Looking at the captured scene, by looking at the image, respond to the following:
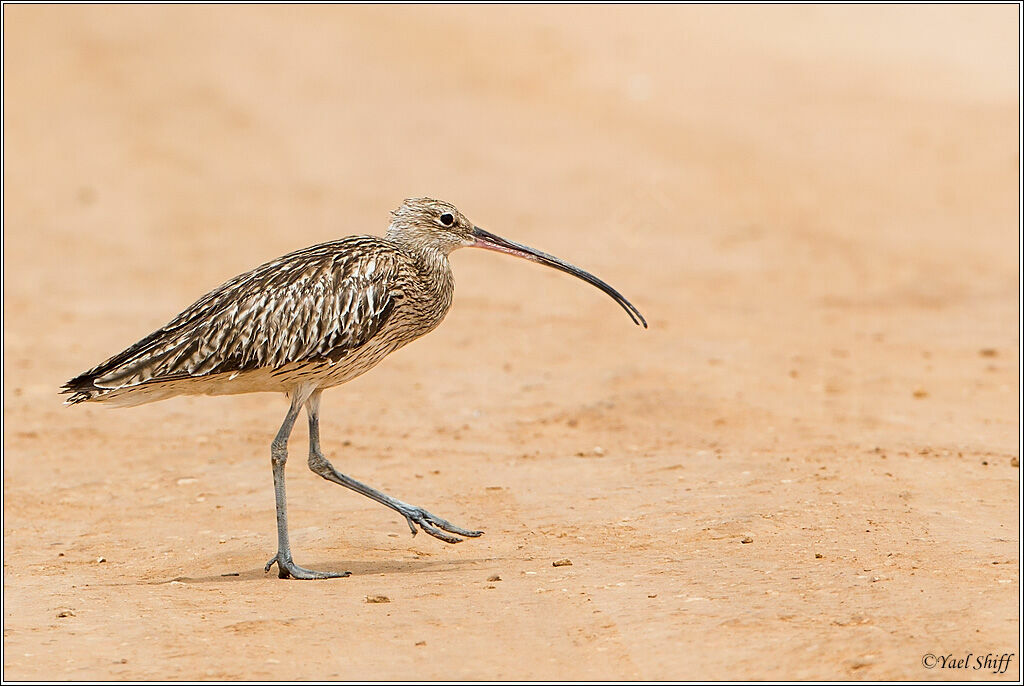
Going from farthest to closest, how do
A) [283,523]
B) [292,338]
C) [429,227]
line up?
1. [429,227]
2. [292,338]
3. [283,523]

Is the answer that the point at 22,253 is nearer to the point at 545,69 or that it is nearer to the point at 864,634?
the point at 545,69

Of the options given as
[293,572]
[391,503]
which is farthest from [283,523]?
[391,503]

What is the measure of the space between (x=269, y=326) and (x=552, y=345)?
6.70 metres

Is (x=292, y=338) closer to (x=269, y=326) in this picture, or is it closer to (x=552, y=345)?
(x=269, y=326)

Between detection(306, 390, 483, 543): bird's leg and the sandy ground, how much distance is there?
159mm

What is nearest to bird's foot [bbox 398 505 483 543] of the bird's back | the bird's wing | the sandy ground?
the sandy ground

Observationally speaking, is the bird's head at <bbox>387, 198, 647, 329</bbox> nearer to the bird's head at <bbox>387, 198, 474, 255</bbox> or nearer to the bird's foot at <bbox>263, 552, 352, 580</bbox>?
the bird's head at <bbox>387, 198, 474, 255</bbox>

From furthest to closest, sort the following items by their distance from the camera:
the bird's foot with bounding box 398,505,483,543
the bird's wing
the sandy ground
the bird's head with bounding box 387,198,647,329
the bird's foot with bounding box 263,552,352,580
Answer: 1. the bird's head with bounding box 387,198,647,329
2. the bird's foot with bounding box 398,505,483,543
3. the bird's wing
4. the bird's foot with bounding box 263,552,352,580
5. the sandy ground

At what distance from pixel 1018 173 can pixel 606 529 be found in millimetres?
15314

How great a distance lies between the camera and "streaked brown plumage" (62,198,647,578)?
765 cm

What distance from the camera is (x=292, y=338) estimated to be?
7672 mm

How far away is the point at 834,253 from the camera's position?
18.7 meters

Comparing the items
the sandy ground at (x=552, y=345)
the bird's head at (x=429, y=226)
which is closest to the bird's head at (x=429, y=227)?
the bird's head at (x=429, y=226)

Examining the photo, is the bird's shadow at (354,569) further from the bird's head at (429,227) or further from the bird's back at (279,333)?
the bird's head at (429,227)
